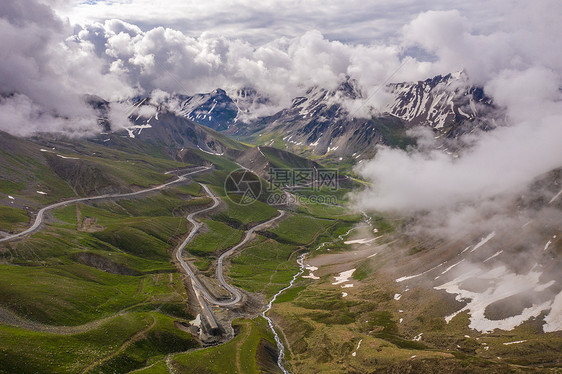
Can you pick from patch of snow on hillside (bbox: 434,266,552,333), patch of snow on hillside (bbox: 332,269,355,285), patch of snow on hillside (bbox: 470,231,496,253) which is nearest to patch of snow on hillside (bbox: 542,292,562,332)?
patch of snow on hillside (bbox: 434,266,552,333)

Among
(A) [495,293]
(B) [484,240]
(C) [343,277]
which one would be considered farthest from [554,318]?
(C) [343,277]

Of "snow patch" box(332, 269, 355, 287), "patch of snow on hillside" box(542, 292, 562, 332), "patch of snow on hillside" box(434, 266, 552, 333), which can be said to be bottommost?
"snow patch" box(332, 269, 355, 287)

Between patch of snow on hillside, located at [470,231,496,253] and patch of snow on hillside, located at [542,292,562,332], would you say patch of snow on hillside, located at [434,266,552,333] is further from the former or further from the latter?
patch of snow on hillside, located at [470,231,496,253]

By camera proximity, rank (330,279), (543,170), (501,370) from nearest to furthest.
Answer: (501,370) < (543,170) < (330,279)

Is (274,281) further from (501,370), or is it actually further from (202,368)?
(501,370)

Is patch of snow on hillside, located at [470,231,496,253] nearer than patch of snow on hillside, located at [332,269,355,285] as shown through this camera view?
Yes

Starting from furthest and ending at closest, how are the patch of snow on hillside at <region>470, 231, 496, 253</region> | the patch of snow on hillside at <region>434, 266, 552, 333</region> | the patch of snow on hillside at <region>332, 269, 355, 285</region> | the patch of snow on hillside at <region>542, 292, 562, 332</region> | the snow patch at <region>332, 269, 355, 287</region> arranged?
the snow patch at <region>332, 269, 355, 287</region>
the patch of snow on hillside at <region>332, 269, 355, 285</region>
the patch of snow on hillside at <region>470, 231, 496, 253</region>
the patch of snow on hillside at <region>434, 266, 552, 333</region>
the patch of snow on hillside at <region>542, 292, 562, 332</region>

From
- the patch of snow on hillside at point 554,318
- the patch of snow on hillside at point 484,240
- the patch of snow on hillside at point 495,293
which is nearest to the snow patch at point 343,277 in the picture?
the patch of snow on hillside at point 495,293

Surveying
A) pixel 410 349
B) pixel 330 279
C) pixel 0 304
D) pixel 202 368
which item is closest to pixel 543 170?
pixel 330 279

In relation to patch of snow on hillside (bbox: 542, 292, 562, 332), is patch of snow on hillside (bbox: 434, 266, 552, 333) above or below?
below

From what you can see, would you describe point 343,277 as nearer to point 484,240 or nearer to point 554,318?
point 484,240

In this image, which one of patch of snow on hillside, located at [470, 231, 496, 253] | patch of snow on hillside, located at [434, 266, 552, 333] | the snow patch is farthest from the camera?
the snow patch
